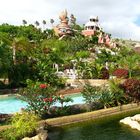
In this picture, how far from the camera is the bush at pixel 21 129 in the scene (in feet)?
42.6

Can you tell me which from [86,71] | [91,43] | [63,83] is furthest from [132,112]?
[91,43]

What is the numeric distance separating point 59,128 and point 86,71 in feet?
64.7

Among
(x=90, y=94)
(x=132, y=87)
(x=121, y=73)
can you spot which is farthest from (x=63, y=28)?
(x=90, y=94)

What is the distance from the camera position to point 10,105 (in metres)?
22.9

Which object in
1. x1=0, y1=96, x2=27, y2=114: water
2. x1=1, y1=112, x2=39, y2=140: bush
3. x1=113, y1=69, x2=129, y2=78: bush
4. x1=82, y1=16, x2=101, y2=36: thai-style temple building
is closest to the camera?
x1=1, y1=112, x2=39, y2=140: bush

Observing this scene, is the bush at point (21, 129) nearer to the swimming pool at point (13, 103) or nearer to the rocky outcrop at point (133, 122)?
the rocky outcrop at point (133, 122)

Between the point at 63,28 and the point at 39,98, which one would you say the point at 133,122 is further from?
the point at 63,28

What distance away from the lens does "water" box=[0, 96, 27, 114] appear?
20.9 metres

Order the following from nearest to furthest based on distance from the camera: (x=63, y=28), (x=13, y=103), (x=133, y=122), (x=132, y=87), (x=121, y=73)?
1. (x=133, y=122)
2. (x=132, y=87)
3. (x=13, y=103)
4. (x=121, y=73)
5. (x=63, y=28)

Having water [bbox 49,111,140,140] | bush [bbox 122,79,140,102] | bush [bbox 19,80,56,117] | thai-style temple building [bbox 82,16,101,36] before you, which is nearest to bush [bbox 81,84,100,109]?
bush [bbox 122,79,140,102]

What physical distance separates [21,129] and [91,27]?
65.8m

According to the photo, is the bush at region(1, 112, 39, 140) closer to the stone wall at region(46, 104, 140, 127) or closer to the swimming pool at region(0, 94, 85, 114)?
the stone wall at region(46, 104, 140, 127)

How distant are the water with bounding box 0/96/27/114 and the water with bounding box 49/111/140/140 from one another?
5.57 m

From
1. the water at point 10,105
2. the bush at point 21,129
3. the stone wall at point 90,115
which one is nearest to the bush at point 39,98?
the stone wall at point 90,115
